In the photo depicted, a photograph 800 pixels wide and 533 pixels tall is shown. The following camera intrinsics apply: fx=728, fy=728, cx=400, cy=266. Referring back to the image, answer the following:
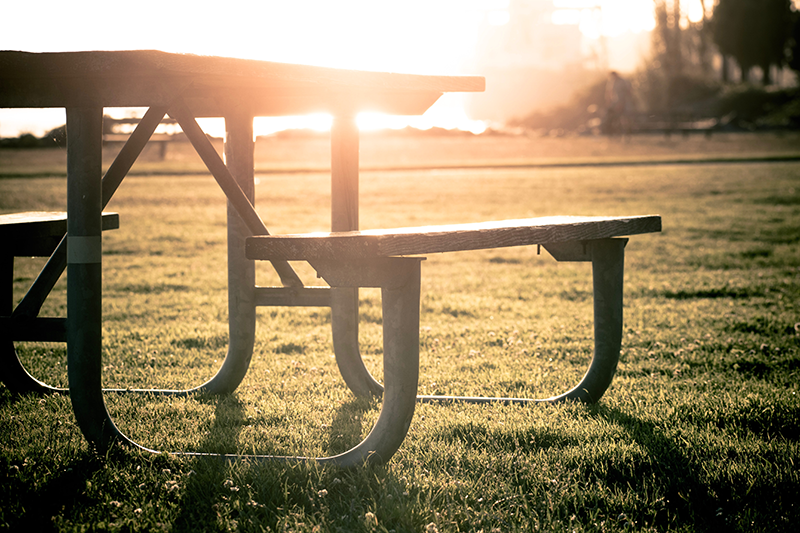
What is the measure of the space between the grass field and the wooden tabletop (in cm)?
119

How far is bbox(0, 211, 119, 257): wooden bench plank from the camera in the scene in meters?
2.98

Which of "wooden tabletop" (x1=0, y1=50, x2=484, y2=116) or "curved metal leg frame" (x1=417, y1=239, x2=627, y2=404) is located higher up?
"wooden tabletop" (x1=0, y1=50, x2=484, y2=116)

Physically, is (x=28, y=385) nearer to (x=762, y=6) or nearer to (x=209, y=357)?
(x=209, y=357)

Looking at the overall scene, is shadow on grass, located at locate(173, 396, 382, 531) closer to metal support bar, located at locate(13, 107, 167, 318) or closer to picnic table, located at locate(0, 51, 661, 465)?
picnic table, located at locate(0, 51, 661, 465)

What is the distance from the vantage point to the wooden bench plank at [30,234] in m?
2.98

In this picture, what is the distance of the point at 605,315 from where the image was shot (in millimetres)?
3115

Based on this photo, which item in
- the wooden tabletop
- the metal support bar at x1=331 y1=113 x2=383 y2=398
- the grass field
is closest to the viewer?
the wooden tabletop

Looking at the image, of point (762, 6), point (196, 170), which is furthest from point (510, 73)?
point (196, 170)

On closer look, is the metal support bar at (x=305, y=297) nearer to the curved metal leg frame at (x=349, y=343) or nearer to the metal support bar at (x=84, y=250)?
the curved metal leg frame at (x=349, y=343)

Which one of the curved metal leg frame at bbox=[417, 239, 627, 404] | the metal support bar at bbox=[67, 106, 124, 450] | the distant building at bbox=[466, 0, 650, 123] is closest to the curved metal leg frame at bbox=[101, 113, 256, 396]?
the metal support bar at bbox=[67, 106, 124, 450]

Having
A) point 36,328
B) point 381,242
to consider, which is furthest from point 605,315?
point 36,328

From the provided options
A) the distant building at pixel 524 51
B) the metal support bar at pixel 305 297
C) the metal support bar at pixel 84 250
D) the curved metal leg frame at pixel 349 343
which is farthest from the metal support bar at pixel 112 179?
the distant building at pixel 524 51

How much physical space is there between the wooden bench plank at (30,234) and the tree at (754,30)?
5565 centimetres

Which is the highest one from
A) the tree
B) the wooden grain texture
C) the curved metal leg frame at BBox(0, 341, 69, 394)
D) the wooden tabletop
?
the tree
